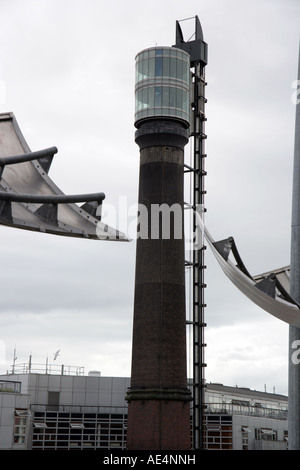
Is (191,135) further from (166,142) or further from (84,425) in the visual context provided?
(84,425)

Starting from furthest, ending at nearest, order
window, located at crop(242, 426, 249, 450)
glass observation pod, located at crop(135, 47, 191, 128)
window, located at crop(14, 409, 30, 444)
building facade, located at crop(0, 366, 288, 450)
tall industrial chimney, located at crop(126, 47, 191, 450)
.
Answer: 1. window, located at crop(242, 426, 249, 450)
2. building facade, located at crop(0, 366, 288, 450)
3. glass observation pod, located at crop(135, 47, 191, 128)
4. window, located at crop(14, 409, 30, 444)
5. tall industrial chimney, located at crop(126, 47, 191, 450)

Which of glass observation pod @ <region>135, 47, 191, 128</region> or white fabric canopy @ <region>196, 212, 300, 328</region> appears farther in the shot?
glass observation pod @ <region>135, 47, 191, 128</region>

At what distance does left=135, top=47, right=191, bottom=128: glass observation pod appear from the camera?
5631 centimetres

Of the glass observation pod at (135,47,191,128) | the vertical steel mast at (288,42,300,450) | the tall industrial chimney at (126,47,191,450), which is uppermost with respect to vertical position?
the glass observation pod at (135,47,191,128)

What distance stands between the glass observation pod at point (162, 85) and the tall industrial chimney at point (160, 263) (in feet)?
0.27

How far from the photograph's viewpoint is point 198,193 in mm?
59656

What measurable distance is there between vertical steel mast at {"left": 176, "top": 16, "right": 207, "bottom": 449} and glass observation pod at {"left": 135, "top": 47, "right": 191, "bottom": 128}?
2945mm

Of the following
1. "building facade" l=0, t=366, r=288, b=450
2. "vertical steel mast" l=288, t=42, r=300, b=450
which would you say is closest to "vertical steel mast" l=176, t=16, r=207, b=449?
"building facade" l=0, t=366, r=288, b=450

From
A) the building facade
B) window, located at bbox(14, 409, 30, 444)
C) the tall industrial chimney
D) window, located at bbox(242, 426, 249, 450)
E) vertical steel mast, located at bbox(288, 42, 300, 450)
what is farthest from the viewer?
window, located at bbox(242, 426, 249, 450)

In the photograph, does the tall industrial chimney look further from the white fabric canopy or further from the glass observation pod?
the white fabric canopy

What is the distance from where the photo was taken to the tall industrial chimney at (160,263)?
5122 cm

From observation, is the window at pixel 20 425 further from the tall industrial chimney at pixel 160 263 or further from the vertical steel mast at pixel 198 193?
the vertical steel mast at pixel 198 193

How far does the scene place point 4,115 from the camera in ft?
29.8

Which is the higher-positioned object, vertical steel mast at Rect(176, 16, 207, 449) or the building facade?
vertical steel mast at Rect(176, 16, 207, 449)
